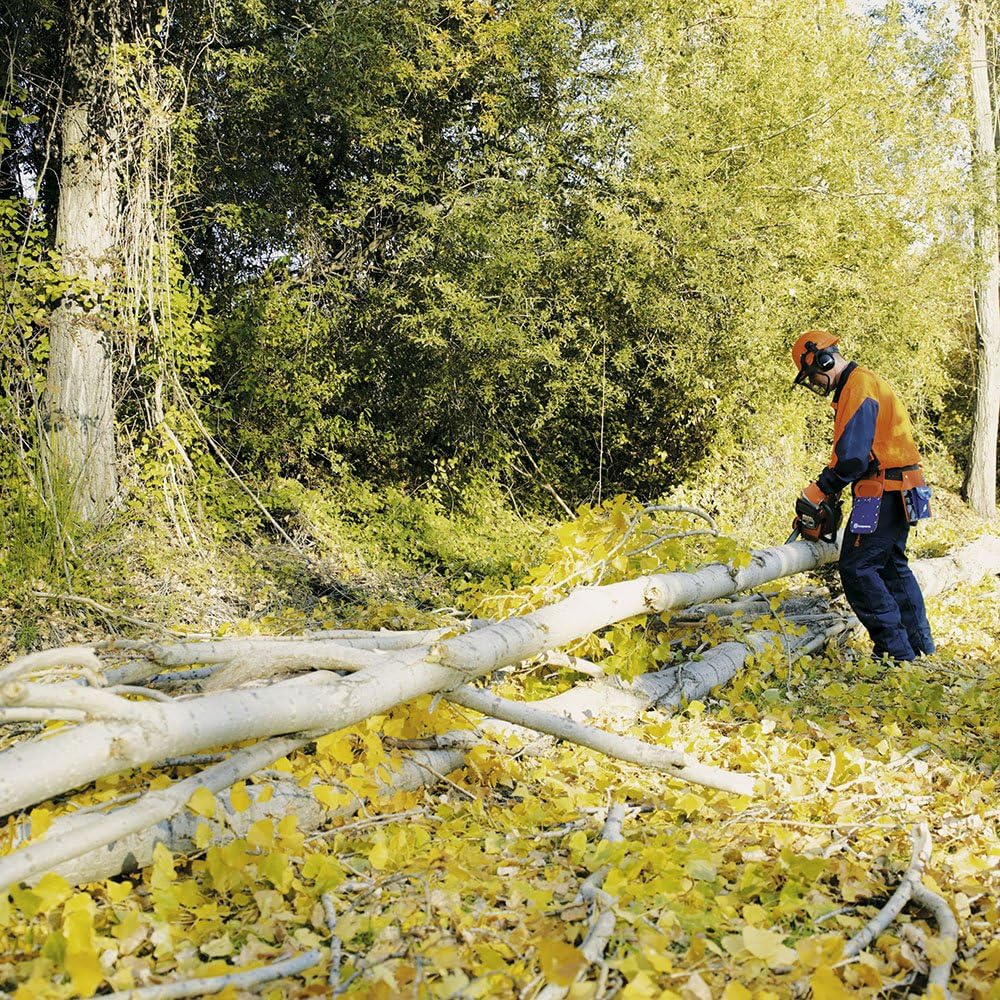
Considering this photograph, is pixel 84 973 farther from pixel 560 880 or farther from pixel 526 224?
pixel 526 224

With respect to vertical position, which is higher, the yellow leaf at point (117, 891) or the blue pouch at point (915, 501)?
the blue pouch at point (915, 501)

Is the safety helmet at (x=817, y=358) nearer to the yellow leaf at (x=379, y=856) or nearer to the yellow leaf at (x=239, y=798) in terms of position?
the yellow leaf at (x=379, y=856)

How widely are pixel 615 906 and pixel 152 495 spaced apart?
6836 mm

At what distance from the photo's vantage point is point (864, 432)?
566 centimetres

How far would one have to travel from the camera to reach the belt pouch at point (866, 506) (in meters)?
5.65

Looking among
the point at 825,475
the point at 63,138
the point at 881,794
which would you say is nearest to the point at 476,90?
the point at 63,138

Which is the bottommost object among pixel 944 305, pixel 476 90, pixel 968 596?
pixel 968 596

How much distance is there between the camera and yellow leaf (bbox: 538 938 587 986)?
6.35 feet

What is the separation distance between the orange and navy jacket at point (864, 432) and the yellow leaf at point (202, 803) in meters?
4.30

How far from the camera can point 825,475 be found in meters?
5.84

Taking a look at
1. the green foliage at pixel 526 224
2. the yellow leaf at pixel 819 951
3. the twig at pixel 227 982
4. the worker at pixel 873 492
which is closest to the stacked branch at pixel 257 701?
the twig at pixel 227 982

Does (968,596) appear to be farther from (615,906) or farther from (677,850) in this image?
(615,906)

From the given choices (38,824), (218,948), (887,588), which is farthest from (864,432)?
(38,824)

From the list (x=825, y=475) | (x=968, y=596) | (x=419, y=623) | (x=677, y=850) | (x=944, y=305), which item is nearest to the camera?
(x=677, y=850)
